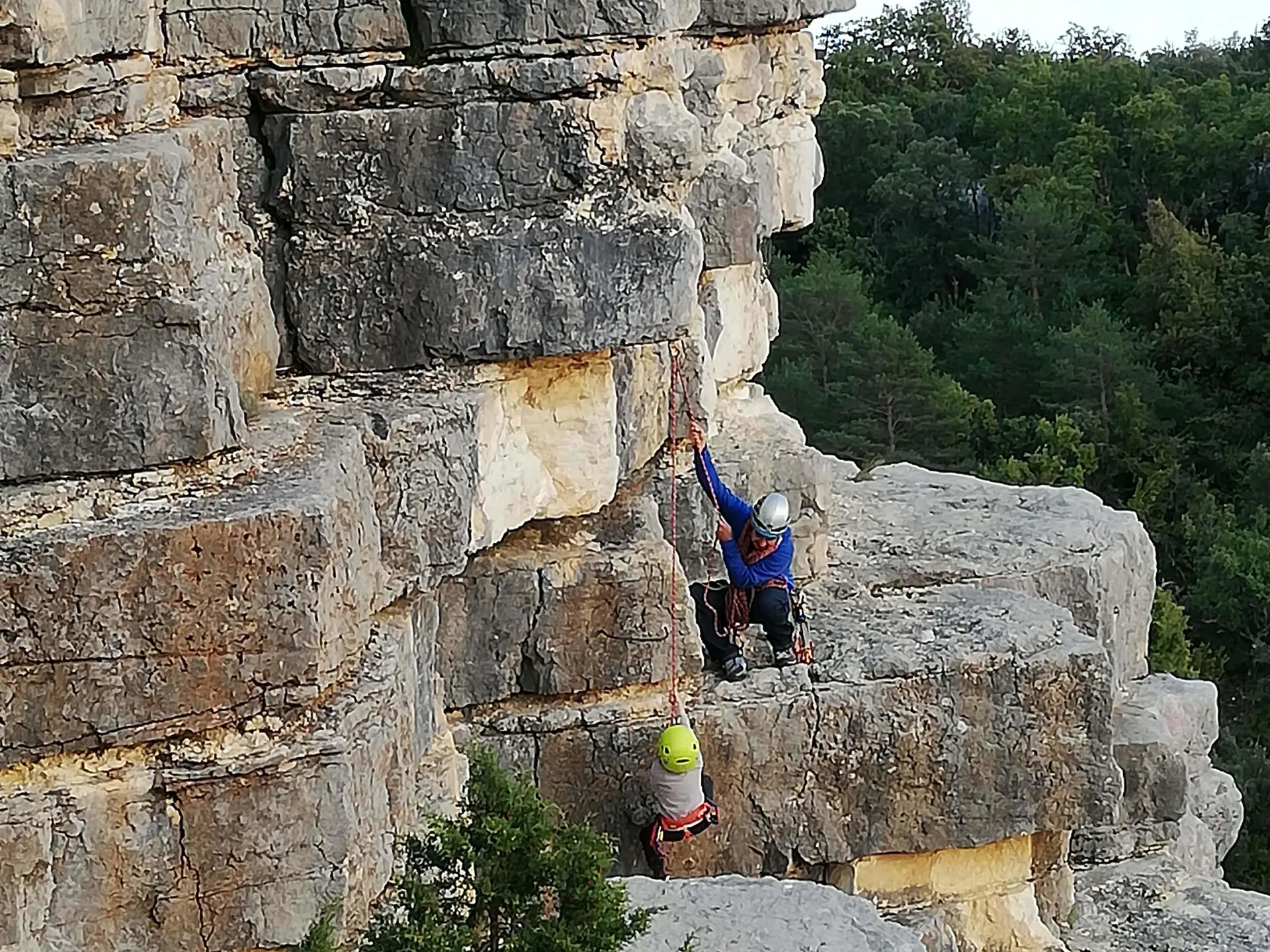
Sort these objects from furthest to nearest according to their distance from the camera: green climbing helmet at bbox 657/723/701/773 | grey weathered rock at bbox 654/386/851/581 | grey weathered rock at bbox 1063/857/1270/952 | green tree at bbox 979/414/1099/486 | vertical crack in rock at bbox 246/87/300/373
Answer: green tree at bbox 979/414/1099/486 → grey weathered rock at bbox 1063/857/1270/952 → grey weathered rock at bbox 654/386/851/581 → green climbing helmet at bbox 657/723/701/773 → vertical crack in rock at bbox 246/87/300/373

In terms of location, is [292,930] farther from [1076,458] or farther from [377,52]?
[1076,458]

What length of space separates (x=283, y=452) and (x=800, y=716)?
3391mm

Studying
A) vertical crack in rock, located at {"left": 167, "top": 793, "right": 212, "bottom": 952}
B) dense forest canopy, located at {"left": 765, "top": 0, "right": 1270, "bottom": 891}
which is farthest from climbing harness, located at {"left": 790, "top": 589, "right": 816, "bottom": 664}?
dense forest canopy, located at {"left": 765, "top": 0, "right": 1270, "bottom": 891}

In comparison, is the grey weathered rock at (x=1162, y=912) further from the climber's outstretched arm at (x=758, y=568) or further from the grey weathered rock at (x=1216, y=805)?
the climber's outstretched arm at (x=758, y=568)

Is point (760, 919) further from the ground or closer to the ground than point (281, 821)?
closer to the ground

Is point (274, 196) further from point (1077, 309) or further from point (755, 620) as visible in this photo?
point (1077, 309)

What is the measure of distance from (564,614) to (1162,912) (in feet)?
16.0

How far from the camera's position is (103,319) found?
23.5 feet

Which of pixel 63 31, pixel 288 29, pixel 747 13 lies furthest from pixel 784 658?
pixel 63 31

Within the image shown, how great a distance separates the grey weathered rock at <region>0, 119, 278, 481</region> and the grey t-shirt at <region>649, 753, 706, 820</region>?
9.94ft

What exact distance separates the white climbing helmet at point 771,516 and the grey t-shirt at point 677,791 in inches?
51.2

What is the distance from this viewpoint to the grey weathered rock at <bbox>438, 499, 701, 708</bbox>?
31.1ft

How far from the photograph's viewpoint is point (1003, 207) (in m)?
35.1

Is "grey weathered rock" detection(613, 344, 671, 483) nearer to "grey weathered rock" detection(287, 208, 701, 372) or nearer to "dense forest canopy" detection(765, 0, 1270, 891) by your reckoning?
"grey weathered rock" detection(287, 208, 701, 372)
